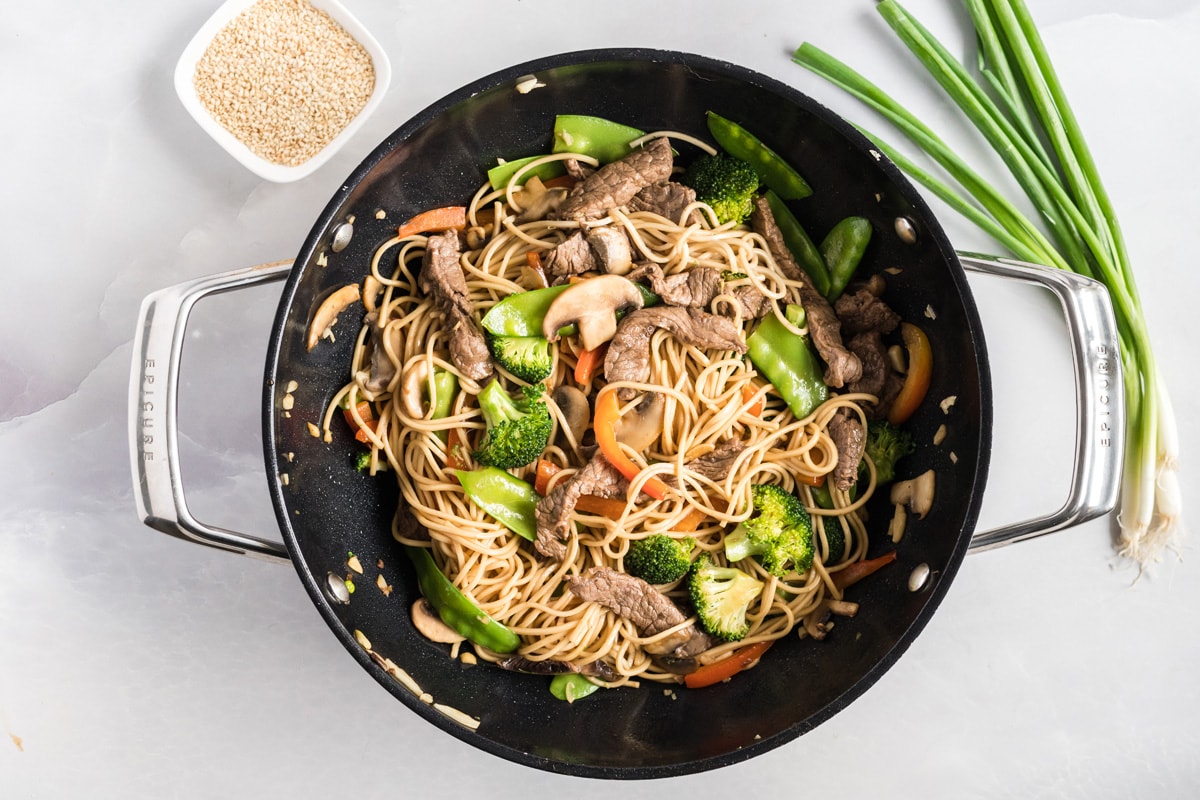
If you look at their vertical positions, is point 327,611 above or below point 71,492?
above

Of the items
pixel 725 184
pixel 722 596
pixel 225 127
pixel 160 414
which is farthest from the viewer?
pixel 225 127

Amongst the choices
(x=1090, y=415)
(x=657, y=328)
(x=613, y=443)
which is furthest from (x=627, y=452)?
(x=1090, y=415)

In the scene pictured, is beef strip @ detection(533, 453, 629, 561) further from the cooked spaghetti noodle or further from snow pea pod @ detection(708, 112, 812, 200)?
snow pea pod @ detection(708, 112, 812, 200)

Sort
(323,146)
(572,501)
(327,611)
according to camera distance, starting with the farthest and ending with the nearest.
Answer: (323,146) → (572,501) → (327,611)

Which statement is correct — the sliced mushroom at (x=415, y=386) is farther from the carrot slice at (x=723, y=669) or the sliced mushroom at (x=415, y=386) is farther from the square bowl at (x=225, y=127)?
the carrot slice at (x=723, y=669)

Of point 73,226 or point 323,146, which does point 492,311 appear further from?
point 73,226

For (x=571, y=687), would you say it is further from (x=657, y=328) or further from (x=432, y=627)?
(x=657, y=328)

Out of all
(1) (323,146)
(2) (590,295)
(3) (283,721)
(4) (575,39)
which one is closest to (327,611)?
(3) (283,721)
